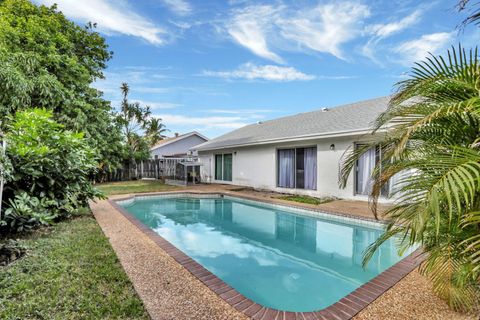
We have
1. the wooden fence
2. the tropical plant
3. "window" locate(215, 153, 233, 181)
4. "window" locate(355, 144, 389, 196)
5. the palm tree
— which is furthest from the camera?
the tropical plant

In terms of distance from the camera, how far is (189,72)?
17656mm

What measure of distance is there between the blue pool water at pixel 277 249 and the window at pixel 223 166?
6315mm

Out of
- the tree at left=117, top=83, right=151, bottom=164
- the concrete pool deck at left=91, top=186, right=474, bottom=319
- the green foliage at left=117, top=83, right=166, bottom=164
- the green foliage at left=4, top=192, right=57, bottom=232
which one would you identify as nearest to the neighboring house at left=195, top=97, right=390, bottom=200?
the concrete pool deck at left=91, top=186, right=474, bottom=319

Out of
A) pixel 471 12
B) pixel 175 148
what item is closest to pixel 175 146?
pixel 175 148

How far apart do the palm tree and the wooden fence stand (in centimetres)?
1809

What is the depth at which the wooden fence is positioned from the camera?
1986 centimetres

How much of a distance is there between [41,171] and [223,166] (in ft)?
40.4

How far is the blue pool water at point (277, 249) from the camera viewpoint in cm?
432

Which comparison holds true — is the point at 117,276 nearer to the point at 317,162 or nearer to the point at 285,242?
the point at 285,242

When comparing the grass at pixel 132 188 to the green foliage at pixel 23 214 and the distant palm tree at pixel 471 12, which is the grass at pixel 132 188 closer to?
the green foliage at pixel 23 214

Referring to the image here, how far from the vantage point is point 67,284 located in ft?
10.9

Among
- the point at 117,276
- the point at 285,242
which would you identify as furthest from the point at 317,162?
the point at 117,276

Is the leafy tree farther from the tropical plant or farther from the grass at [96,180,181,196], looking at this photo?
the tropical plant

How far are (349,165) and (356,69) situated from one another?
612 inches
